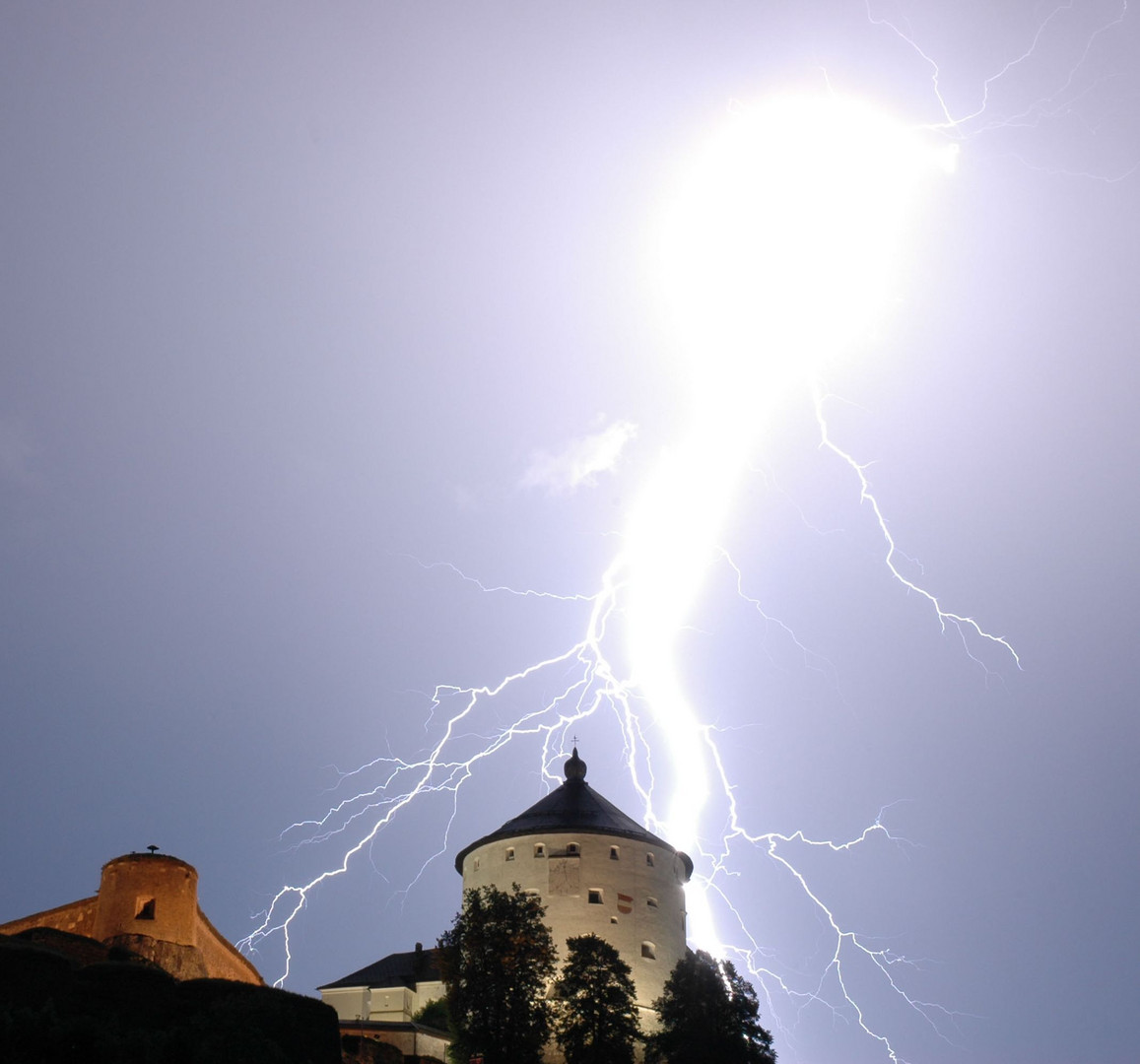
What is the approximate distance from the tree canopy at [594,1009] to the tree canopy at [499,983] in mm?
630

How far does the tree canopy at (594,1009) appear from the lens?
113ft

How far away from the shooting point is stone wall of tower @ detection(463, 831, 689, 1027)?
41906mm

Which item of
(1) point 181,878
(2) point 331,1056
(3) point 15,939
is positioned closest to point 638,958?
(1) point 181,878

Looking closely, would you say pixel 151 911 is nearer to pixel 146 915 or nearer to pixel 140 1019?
pixel 146 915

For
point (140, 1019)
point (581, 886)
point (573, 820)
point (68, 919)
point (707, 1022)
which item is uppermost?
point (573, 820)

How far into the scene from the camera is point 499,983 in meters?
34.3

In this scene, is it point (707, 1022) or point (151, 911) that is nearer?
point (151, 911)

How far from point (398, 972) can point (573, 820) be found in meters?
11.5

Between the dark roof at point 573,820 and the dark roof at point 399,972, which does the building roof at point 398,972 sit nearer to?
the dark roof at point 399,972

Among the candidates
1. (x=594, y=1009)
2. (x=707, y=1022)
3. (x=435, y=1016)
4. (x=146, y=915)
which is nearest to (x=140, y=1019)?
(x=146, y=915)

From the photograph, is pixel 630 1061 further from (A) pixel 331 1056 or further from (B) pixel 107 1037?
(B) pixel 107 1037

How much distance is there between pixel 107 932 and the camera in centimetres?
3128

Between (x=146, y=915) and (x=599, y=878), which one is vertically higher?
(x=599, y=878)

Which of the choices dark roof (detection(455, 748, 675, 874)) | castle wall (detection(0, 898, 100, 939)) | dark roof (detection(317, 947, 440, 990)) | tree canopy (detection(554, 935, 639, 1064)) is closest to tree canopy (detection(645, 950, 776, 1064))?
tree canopy (detection(554, 935, 639, 1064))
